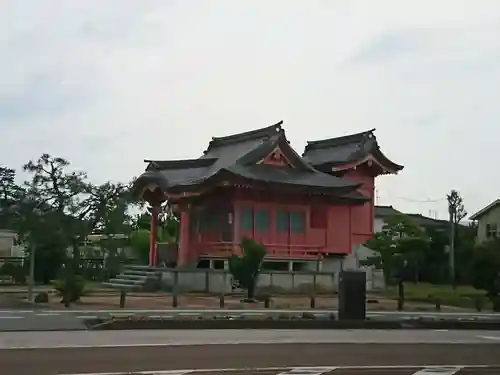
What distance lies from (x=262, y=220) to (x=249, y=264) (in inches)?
247

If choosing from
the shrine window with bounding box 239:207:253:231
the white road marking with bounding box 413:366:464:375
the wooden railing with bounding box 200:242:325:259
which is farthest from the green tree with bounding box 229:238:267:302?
the white road marking with bounding box 413:366:464:375

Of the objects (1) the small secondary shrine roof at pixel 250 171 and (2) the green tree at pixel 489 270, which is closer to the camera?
(2) the green tree at pixel 489 270

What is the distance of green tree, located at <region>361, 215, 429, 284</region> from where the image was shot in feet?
108

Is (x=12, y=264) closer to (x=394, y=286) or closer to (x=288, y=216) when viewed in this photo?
(x=288, y=216)

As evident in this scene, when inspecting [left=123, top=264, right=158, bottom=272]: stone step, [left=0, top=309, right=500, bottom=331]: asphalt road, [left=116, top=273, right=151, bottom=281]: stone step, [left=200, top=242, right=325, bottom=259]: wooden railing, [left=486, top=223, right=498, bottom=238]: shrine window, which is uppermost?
[left=486, top=223, right=498, bottom=238]: shrine window

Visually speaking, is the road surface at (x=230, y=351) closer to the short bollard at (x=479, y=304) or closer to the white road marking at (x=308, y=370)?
the white road marking at (x=308, y=370)

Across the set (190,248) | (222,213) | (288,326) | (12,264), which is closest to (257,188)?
(222,213)

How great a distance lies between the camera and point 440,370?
12.1m

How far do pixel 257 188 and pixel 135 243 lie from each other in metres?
13.6

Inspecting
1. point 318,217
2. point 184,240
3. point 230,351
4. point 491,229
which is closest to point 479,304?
point 318,217

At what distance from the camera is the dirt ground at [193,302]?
2483cm

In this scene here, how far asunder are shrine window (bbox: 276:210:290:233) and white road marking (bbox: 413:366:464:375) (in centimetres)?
→ 2417

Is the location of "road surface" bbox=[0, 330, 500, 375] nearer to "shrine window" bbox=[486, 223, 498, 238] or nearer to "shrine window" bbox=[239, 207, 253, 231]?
"shrine window" bbox=[239, 207, 253, 231]

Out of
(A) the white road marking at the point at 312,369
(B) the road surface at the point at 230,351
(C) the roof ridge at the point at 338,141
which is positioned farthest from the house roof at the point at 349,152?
(A) the white road marking at the point at 312,369
